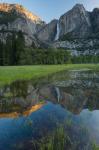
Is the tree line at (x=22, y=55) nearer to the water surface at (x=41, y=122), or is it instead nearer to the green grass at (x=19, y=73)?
the green grass at (x=19, y=73)

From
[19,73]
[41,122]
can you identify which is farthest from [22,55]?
[41,122]

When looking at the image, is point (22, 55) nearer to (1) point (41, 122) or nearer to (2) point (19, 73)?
(2) point (19, 73)

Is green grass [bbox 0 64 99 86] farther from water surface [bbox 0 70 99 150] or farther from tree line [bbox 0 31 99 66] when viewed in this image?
tree line [bbox 0 31 99 66]

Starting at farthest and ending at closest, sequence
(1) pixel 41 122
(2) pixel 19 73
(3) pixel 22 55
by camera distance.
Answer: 1. (3) pixel 22 55
2. (2) pixel 19 73
3. (1) pixel 41 122

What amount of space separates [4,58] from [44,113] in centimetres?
9236

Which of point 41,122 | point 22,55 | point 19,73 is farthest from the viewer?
point 22,55

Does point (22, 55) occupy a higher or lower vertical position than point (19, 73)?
higher

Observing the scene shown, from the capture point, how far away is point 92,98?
26844 mm

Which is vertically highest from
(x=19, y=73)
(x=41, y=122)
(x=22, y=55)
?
(x=22, y=55)

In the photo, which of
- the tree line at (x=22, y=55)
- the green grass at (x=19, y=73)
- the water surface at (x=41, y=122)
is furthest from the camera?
the tree line at (x=22, y=55)

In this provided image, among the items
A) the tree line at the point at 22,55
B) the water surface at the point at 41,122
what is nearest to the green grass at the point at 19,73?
the water surface at the point at 41,122

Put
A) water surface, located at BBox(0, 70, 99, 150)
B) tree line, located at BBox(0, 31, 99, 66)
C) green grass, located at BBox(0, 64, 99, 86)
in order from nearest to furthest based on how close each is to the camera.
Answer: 1. water surface, located at BBox(0, 70, 99, 150)
2. green grass, located at BBox(0, 64, 99, 86)
3. tree line, located at BBox(0, 31, 99, 66)

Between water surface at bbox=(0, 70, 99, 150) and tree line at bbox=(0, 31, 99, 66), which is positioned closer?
water surface at bbox=(0, 70, 99, 150)

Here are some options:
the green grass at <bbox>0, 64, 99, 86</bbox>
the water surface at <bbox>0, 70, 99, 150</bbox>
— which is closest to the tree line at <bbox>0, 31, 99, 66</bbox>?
the green grass at <bbox>0, 64, 99, 86</bbox>
